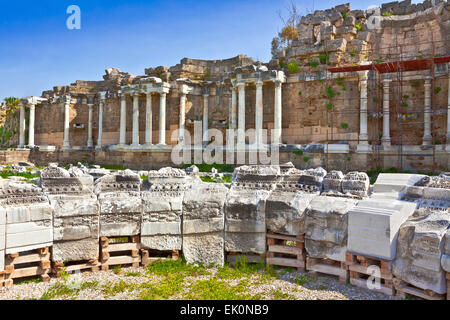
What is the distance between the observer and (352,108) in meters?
17.3

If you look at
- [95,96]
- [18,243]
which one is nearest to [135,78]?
[95,96]

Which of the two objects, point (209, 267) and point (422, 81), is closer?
point (209, 267)

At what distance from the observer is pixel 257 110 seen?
18.8 m

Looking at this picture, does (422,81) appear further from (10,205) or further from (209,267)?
(10,205)

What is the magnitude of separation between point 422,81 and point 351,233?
14265 mm

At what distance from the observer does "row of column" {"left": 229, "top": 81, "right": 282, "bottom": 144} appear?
18.3 meters

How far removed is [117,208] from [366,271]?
13.3 ft

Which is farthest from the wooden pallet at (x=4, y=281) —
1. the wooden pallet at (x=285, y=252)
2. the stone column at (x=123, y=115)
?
the stone column at (x=123, y=115)

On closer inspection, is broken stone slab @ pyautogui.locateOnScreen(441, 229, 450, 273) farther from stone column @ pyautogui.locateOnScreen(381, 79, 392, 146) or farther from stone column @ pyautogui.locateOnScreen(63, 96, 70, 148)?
stone column @ pyautogui.locateOnScreen(63, 96, 70, 148)

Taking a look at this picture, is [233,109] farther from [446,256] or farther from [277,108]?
[446,256]

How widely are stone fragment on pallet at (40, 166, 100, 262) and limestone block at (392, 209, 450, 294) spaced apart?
15.2 ft

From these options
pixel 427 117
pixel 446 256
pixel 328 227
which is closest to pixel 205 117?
pixel 427 117

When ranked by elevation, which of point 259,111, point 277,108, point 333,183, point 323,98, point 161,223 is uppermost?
point 323,98
